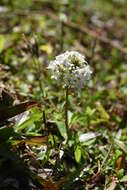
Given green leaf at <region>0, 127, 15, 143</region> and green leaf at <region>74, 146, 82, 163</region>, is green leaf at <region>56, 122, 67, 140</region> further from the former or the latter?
green leaf at <region>0, 127, 15, 143</region>

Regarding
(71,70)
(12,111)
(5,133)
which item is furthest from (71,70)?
(5,133)

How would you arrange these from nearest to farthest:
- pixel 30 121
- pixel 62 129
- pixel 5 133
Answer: pixel 5 133
pixel 30 121
pixel 62 129

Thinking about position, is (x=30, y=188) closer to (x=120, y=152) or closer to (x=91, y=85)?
(x=120, y=152)

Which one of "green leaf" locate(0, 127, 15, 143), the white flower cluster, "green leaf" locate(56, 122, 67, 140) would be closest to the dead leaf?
"green leaf" locate(0, 127, 15, 143)

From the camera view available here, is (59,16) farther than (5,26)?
Yes

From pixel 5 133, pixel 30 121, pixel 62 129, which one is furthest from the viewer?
pixel 62 129

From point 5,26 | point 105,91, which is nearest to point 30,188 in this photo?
point 105,91

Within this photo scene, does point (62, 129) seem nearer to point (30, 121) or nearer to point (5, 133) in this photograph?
point (30, 121)

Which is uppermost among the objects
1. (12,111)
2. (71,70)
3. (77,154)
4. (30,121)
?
(71,70)
